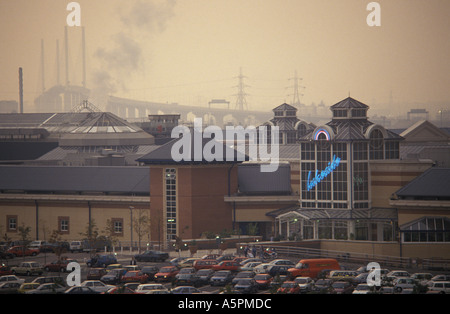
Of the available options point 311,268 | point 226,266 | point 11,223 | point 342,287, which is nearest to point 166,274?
point 226,266

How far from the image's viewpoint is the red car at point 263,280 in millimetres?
52219

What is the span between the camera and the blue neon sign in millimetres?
78356

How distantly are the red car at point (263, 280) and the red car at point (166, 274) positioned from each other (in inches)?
229

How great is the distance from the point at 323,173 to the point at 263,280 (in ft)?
91.0

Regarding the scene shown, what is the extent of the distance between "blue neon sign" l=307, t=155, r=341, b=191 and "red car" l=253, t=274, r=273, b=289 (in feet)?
84.7

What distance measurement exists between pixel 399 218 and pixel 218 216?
17.4 m

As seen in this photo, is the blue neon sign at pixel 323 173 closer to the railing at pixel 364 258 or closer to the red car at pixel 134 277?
the railing at pixel 364 258

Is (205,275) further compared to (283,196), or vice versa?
(283,196)

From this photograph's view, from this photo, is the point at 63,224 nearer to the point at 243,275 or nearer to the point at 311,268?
the point at 311,268

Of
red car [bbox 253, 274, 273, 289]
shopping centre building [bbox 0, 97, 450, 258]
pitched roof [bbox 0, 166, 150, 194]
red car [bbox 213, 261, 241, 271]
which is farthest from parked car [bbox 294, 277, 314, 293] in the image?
pitched roof [bbox 0, 166, 150, 194]

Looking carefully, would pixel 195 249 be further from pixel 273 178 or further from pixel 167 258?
pixel 273 178

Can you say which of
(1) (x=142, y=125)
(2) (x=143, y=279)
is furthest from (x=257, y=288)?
(1) (x=142, y=125)

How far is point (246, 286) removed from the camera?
50188 mm

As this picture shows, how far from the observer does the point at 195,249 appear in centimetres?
7438
